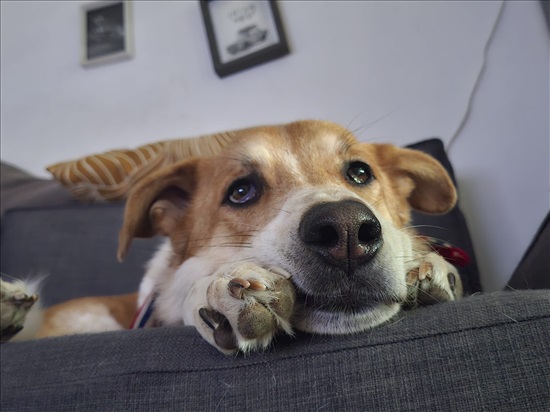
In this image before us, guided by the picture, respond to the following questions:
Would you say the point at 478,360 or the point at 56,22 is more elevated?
the point at 56,22

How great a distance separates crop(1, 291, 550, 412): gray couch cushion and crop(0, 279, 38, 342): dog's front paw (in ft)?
1.03

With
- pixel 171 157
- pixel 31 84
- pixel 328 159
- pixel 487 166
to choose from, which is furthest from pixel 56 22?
pixel 487 166

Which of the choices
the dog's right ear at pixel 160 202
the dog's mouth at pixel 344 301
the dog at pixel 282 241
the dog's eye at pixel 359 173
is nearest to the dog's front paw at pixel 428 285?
the dog at pixel 282 241

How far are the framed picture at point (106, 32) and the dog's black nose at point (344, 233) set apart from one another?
2117mm

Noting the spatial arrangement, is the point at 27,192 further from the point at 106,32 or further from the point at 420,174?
the point at 420,174

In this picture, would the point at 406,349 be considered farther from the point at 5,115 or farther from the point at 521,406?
the point at 5,115

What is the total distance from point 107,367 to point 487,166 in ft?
5.40

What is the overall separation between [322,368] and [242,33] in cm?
196

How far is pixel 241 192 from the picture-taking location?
1.11 m

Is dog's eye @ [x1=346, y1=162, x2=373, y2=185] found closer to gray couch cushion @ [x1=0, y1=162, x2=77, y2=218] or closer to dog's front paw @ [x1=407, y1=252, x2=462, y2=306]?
dog's front paw @ [x1=407, y1=252, x2=462, y2=306]

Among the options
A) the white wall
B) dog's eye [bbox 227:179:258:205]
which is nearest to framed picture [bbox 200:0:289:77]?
the white wall

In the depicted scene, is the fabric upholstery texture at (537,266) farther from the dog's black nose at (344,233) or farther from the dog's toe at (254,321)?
the dog's toe at (254,321)

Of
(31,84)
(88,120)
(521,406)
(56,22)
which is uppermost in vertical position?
(56,22)

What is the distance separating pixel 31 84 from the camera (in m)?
2.58
